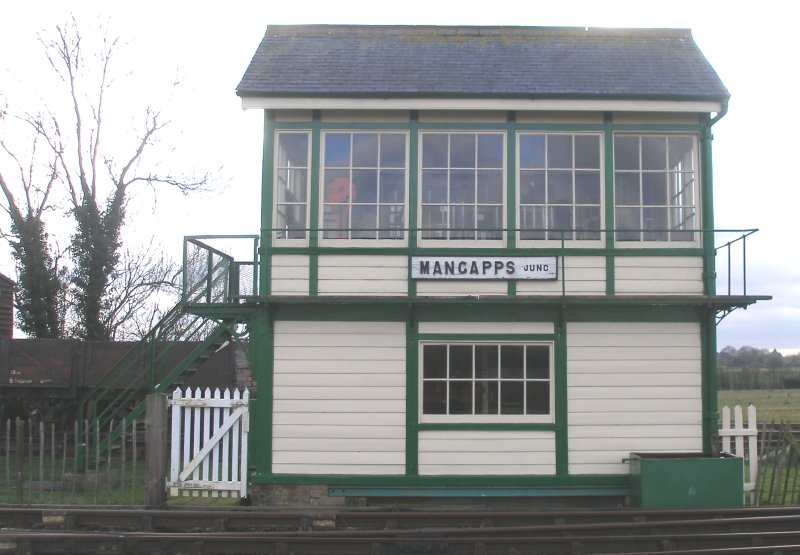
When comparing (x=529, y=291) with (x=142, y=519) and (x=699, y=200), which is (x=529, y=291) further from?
(x=142, y=519)

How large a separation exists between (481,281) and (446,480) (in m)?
2.86

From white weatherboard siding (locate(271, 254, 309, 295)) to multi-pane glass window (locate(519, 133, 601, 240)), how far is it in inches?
129

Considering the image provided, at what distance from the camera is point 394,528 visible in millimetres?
8656

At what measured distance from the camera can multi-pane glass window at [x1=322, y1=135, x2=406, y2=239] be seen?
1062cm

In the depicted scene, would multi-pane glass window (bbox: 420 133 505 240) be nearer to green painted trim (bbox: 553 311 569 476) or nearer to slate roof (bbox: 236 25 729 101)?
slate roof (bbox: 236 25 729 101)

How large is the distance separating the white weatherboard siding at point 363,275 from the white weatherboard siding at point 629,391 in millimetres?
2593

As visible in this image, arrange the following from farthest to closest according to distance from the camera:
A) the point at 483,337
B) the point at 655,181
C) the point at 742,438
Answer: the point at 655,181
the point at 483,337
the point at 742,438

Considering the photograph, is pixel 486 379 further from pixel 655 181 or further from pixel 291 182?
pixel 291 182

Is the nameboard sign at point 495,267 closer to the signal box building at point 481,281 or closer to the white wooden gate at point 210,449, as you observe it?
the signal box building at point 481,281

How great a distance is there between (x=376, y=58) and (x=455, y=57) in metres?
1.26

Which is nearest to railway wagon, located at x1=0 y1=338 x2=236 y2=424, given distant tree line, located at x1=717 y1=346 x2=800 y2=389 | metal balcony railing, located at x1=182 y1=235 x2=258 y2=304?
metal balcony railing, located at x1=182 y1=235 x2=258 y2=304

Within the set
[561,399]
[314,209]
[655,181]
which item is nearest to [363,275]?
[314,209]

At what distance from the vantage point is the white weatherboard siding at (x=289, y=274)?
33.9 ft

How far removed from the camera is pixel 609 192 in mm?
10594
